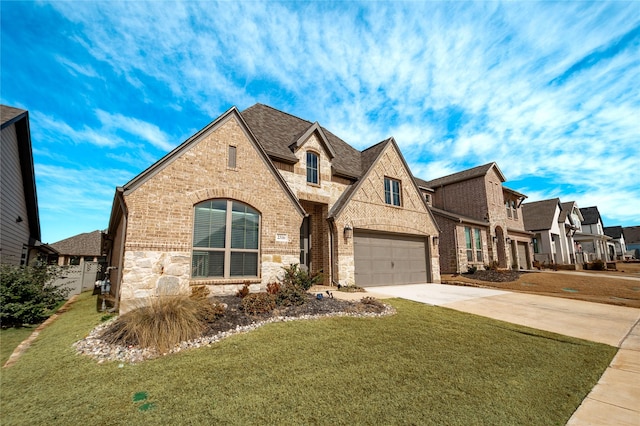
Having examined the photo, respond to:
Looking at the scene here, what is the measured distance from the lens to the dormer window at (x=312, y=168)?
14.0 metres

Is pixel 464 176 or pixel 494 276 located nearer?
pixel 494 276

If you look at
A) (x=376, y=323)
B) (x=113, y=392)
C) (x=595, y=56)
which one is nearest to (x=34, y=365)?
(x=113, y=392)

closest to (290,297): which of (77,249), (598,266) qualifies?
(598,266)

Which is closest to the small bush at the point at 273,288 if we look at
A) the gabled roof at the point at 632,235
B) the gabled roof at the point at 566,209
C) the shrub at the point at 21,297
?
the shrub at the point at 21,297

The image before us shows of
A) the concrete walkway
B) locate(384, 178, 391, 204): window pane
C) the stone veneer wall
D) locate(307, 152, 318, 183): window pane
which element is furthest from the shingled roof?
locate(384, 178, 391, 204): window pane

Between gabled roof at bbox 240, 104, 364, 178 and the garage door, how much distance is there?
3818 mm

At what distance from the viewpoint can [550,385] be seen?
3.96 m

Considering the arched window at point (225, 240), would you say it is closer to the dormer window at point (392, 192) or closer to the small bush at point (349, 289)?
the small bush at point (349, 289)

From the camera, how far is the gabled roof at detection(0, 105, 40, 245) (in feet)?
34.2

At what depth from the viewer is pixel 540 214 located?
30.9 metres

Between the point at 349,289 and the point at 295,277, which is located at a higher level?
the point at 295,277

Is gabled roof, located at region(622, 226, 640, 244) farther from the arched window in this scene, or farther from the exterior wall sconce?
the arched window

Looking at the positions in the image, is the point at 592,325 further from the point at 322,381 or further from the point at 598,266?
the point at 598,266

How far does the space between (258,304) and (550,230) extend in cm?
3368
